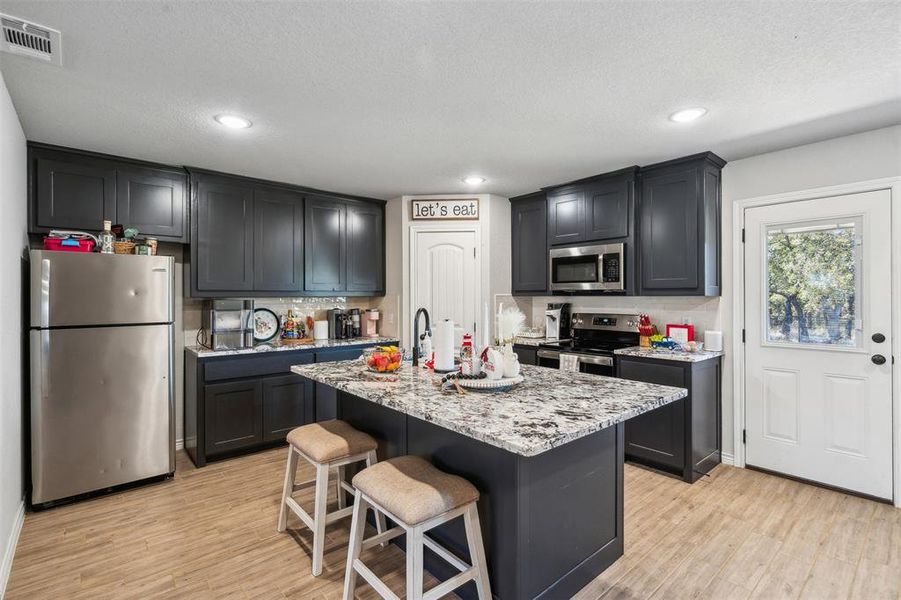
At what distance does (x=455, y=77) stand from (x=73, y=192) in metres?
2.91

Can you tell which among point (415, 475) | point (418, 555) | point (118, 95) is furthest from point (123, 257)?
point (418, 555)

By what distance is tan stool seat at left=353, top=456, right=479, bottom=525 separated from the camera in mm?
1592

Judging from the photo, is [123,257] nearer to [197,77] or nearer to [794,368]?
[197,77]

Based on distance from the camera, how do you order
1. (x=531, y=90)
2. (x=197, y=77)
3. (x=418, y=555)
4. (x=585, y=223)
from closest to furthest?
(x=418, y=555), (x=197, y=77), (x=531, y=90), (x=585, y=223)

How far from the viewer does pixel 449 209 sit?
457cm

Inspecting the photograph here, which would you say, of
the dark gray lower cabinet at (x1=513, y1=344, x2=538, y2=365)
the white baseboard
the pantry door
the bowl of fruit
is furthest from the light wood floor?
the pantry door

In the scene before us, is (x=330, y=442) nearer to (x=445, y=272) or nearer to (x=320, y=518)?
(x=320, y=518)

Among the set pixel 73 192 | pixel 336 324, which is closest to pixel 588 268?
pixel 336 324

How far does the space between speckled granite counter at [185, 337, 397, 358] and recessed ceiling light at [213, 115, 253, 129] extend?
1782 millimetres

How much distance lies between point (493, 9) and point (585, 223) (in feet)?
8.74

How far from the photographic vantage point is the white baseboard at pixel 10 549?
204 centimetres

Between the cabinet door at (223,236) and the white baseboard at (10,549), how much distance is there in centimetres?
181

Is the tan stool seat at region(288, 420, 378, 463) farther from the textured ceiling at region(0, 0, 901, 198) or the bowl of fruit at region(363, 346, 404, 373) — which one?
the textured ceiling at region(0, 0, 901, 198)

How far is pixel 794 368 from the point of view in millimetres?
3156
